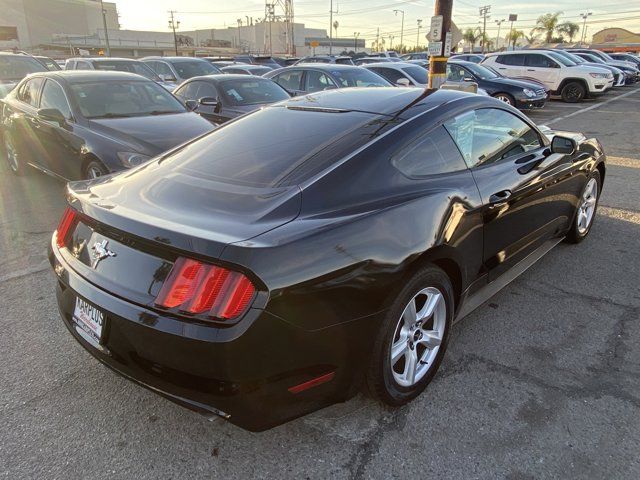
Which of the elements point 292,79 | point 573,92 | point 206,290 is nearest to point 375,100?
point 206,290

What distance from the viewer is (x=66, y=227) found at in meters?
2.67

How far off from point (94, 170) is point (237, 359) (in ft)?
15.1

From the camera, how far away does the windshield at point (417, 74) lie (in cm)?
1398

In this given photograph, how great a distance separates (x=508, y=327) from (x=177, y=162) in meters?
Answer: 2.39

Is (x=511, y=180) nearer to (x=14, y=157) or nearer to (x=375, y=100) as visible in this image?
(x=375, y=100)

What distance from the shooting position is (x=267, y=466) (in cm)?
226

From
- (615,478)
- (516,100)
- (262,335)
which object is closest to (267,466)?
A: (262,335)

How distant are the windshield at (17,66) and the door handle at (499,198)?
42.1 feet

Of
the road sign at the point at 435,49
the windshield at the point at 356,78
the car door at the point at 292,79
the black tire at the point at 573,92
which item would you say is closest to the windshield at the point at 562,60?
the black tire at the point at 573,92

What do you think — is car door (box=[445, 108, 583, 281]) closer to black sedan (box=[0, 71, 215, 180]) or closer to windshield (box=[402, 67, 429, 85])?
black sedan (box=[0, 71, 215, 180])

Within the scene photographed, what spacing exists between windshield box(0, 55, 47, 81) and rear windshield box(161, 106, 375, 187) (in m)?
11.6

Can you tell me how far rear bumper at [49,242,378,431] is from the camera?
75.5 inches

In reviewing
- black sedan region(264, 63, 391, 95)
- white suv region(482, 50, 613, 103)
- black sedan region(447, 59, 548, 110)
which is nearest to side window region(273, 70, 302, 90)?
black sedan region(264, 63, 391, 95)

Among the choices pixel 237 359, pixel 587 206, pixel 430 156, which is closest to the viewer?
pixel 237 359
